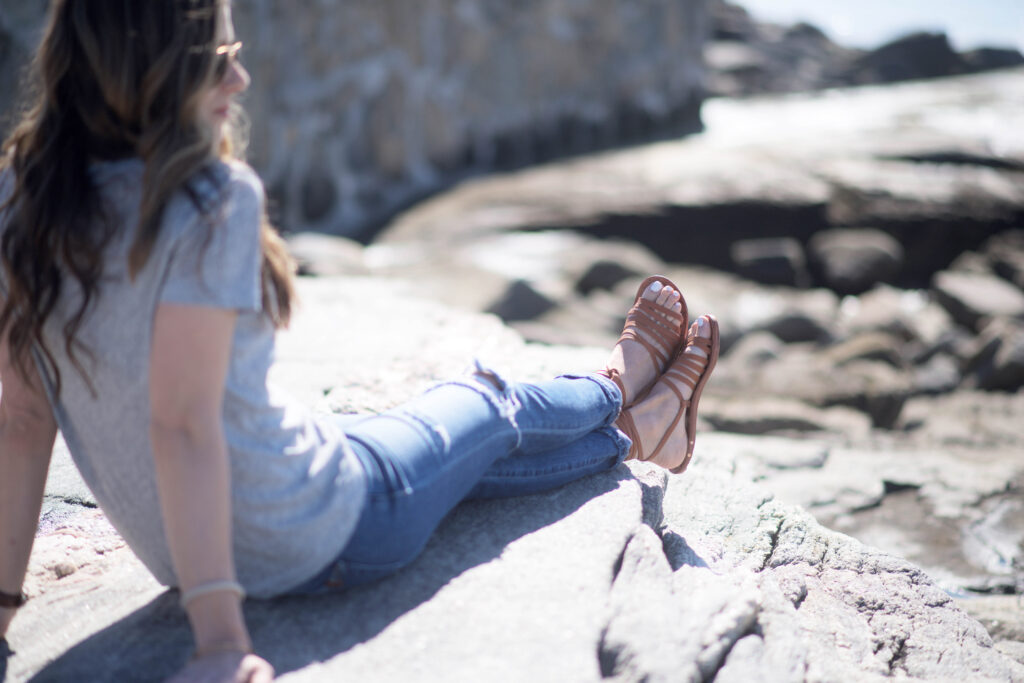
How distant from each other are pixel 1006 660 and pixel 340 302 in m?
2.49

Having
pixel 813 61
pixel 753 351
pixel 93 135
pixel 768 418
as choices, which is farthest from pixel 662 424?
pixel 813 61

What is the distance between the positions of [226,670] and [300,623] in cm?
23

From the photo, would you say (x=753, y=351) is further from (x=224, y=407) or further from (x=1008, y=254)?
(x=224, y=407)

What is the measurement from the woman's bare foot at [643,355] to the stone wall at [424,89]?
319cm

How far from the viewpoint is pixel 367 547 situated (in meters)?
1.32

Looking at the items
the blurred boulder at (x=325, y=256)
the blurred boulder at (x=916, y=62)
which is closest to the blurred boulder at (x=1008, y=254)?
the blurred boulder at (x=325, y=256)

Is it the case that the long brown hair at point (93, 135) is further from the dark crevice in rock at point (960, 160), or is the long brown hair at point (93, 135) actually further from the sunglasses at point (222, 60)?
the dark crevice in rock at point (960, 160)

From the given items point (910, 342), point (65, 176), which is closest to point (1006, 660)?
point (65, 176)

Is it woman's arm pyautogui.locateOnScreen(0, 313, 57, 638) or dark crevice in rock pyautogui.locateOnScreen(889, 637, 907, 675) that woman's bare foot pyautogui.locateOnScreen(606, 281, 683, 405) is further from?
woman's arm pyautogui.locateOnScreen(0, 313, 57, 638)

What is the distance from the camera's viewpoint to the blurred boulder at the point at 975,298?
5.83 meters

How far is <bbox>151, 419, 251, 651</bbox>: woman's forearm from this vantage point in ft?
3.55

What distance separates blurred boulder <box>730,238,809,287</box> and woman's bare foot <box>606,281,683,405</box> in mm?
4574

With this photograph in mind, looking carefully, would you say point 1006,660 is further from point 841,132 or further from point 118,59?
point 841,132

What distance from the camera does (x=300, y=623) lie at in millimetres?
1308
